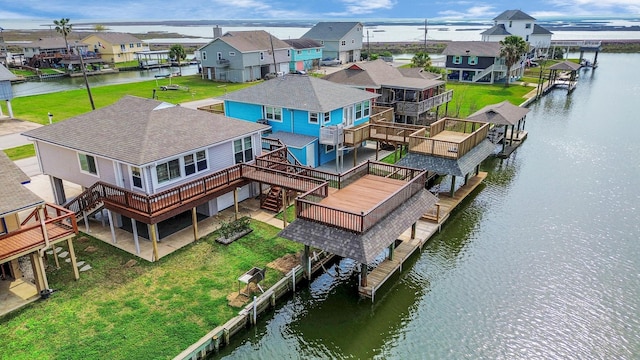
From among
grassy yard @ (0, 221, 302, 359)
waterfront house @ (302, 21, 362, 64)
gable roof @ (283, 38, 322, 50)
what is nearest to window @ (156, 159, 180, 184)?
grassy yard @ (0, 221, 302, 359)

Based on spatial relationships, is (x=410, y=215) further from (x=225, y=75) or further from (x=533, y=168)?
(x=225, y=75)

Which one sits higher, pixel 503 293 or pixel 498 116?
pixel 498 116

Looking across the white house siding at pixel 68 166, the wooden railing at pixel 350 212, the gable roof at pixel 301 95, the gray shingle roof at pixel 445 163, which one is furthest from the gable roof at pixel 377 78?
the white house siding at pixel 68 166

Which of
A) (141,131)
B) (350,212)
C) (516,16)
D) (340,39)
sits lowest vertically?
(350,212)

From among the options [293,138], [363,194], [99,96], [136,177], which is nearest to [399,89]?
[293,138]

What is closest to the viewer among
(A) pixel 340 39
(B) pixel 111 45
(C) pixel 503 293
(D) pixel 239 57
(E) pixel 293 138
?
(C) pixel 503 293

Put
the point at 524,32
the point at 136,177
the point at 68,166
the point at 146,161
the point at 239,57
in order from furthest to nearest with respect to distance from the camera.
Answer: the point at 524,32, the point at 239,57, the point at 68,166, the point at 136,177, the point at 146,161

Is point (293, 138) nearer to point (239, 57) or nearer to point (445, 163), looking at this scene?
point (445, 163)

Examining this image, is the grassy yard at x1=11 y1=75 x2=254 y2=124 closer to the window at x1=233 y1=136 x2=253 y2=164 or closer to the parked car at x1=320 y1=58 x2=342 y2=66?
the parked car at x1=320 y1=58 x2=342 y2=66
